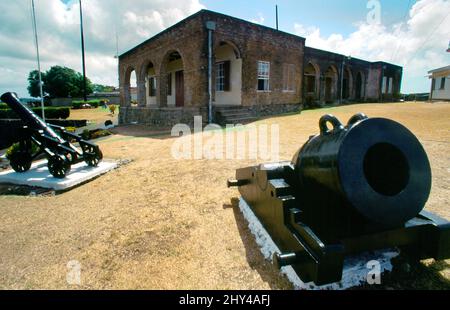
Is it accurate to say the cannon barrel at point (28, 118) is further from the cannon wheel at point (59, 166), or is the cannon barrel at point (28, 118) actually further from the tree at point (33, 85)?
the tree at point (33, 85)

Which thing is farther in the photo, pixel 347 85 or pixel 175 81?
pixel 347 85

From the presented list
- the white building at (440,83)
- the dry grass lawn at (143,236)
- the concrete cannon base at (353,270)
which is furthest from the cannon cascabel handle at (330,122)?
the white building at (440,83)

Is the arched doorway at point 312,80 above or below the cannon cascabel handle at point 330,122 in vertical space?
above

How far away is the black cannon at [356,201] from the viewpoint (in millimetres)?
1529

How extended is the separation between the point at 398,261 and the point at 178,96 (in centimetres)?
1696

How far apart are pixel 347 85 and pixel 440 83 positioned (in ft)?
36.8

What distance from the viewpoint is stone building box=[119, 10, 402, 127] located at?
11773 millimetres

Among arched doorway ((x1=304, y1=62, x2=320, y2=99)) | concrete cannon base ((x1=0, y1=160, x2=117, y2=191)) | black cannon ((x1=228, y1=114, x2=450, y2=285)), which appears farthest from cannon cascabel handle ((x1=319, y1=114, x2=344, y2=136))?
arched doorway ((x1=304, y1=62, x2=320, y2=99))

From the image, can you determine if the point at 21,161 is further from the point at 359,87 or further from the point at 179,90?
the point at 359,87

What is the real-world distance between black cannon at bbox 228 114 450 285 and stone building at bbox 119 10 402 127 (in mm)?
10054

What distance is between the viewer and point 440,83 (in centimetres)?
2697

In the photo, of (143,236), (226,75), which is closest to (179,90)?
(226,75)

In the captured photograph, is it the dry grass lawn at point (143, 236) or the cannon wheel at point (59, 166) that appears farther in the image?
the cannon wheel at point (59, 166)

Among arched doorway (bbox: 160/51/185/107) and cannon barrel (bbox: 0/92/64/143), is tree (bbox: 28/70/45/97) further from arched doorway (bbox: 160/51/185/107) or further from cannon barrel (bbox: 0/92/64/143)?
cannon barrel (bbox: 0/92/64/143)
